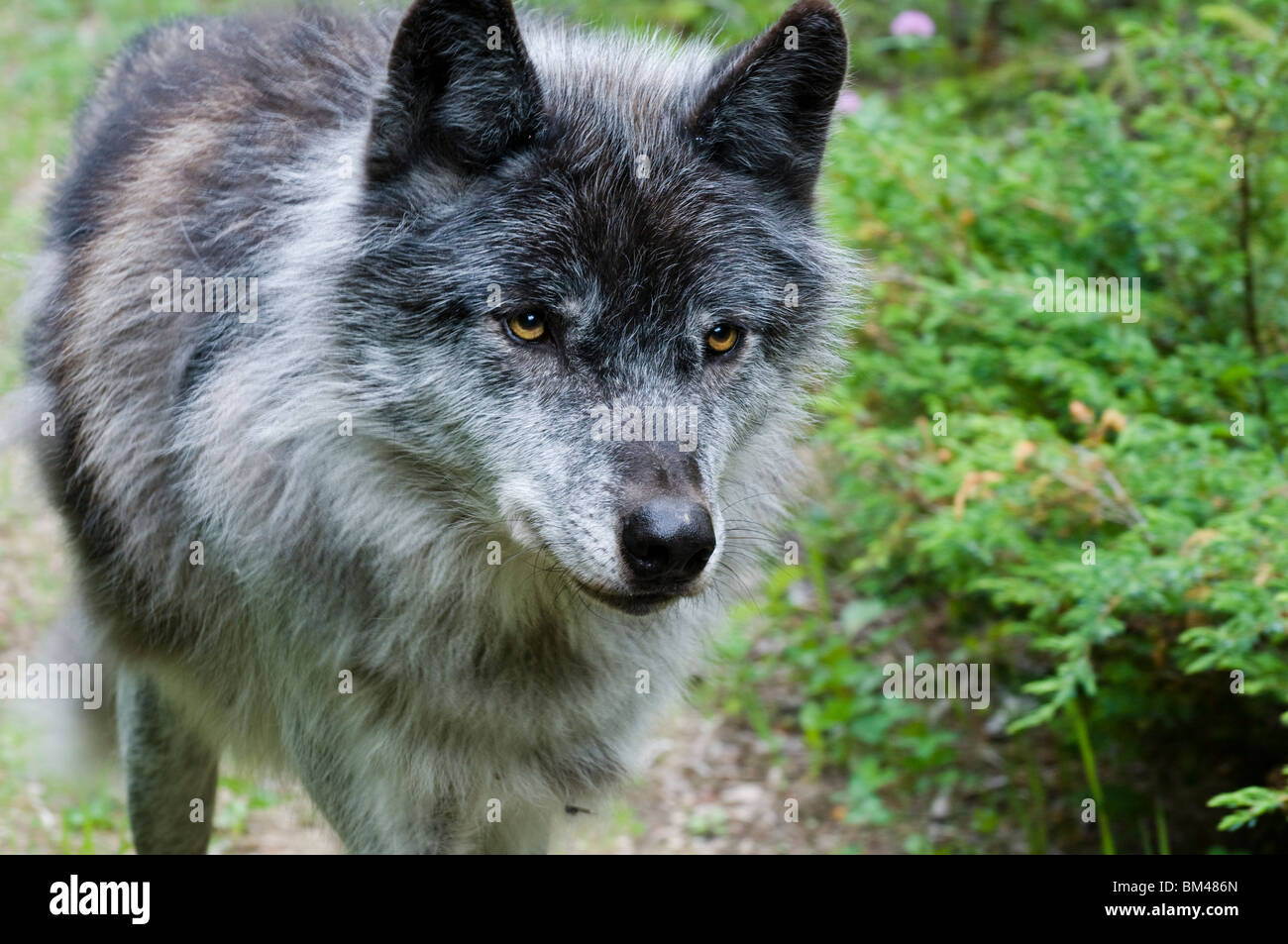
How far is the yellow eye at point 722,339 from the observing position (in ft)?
10.3

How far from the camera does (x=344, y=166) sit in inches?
124

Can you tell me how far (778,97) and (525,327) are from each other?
0.87 meters

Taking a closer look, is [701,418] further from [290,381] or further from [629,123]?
[290,381]

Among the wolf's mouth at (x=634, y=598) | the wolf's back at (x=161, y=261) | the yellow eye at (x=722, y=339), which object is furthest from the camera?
the wolf's back at (x=161, y=261)

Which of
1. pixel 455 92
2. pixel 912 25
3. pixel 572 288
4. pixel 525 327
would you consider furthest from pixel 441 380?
pixel 912 25

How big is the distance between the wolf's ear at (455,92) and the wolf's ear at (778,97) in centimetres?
45

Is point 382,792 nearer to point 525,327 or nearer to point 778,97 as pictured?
point 525,327

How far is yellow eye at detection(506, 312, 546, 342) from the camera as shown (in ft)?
9.86

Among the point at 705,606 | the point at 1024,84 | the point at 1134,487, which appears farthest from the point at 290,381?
the point at 1024,84

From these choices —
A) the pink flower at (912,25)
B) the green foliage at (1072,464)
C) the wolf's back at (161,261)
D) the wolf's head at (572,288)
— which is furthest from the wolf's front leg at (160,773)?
the pink flower at (912,25)

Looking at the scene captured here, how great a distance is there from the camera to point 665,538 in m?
2.75

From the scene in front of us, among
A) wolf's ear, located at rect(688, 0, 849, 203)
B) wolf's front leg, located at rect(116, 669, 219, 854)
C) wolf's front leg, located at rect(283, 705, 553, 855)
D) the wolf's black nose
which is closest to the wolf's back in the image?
wolf's front leg, located at rect(116, 669, 219, 854)

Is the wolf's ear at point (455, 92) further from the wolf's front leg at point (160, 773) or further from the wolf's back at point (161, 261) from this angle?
the wolf's front leg at point (160, 773)

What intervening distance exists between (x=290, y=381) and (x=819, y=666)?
3.24 metres
